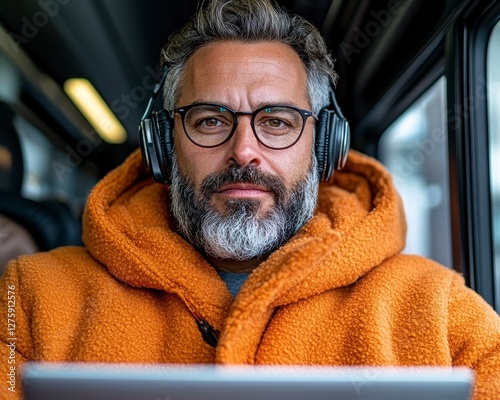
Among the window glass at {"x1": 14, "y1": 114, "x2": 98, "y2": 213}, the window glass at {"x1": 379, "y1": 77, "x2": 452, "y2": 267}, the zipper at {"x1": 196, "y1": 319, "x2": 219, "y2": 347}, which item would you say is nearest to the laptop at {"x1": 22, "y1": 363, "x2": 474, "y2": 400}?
the zipper at {"x1": 196, "y1": 319, "x2": 219, "y2": 347}

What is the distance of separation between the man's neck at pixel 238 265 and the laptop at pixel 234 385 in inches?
34.1

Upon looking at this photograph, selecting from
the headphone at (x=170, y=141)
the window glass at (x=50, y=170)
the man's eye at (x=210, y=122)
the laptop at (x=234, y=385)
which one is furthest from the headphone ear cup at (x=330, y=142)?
the window glass at (x=50, y=170)

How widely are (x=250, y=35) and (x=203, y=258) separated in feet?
1.97

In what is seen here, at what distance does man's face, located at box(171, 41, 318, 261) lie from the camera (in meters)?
1.37

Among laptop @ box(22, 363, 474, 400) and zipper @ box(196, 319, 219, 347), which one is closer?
laptop @ box(22, 363, 474, 400)

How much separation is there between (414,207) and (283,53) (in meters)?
1.30

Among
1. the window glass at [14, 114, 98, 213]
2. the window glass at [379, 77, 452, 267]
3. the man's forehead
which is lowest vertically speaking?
the window glass at [14, 114, 98, 213]

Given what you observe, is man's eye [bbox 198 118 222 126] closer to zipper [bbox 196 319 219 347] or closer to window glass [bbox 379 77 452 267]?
zipper [bbox 196 319 219 347]

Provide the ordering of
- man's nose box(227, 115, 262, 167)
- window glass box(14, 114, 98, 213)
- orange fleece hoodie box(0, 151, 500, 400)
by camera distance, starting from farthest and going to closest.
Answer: window glass box(14, 114, 98, 213) < man's nose box(227, 115, 262, 167) < orange fleece hoodie box(0, 151, 500, 400)

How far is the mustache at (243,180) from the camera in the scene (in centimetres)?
136

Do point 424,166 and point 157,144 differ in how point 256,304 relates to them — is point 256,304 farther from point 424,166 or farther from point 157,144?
point 424,166

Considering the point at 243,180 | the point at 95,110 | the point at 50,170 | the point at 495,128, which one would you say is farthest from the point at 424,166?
the point at 50,170

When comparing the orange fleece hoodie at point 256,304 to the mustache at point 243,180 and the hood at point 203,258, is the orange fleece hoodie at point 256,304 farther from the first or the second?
the mustache at point 243,180

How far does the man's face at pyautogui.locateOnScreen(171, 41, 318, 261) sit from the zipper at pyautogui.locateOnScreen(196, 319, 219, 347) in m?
0.22
